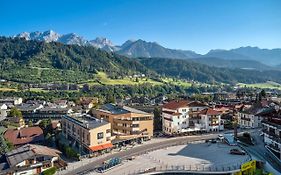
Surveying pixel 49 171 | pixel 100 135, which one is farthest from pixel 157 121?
pixel 49 171

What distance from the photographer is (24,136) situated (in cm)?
6681

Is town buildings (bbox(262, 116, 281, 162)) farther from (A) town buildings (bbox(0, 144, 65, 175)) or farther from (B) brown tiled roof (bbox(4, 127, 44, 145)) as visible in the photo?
(B) brown tiled roof (bbox(4, 127, 44, 145))

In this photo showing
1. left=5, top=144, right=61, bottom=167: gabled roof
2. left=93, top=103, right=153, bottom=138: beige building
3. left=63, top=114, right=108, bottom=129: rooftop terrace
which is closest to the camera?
left=5, top=144, right=61, bottom=167: gabled roof

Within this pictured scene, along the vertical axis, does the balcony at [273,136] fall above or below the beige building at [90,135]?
above

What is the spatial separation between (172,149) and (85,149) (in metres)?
14.1

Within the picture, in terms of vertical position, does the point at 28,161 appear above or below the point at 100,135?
below

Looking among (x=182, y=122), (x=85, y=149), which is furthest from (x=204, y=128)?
(x=85, y=149)

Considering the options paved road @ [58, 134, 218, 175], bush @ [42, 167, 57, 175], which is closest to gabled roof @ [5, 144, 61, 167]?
bush @ [42, 167, 57, 175]

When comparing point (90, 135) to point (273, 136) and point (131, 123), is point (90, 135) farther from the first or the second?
point (273, 136)

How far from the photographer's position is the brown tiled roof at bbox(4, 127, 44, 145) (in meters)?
65.7

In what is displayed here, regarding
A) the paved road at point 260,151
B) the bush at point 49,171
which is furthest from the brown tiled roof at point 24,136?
the paved road at point 260,151

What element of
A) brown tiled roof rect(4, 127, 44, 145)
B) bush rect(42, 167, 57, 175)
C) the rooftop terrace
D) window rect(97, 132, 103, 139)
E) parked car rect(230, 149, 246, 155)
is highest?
the rooftop terrace

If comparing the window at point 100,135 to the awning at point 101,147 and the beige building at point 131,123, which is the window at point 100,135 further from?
the beige building at point 131,123

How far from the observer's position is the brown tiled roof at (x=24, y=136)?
65.7 m
